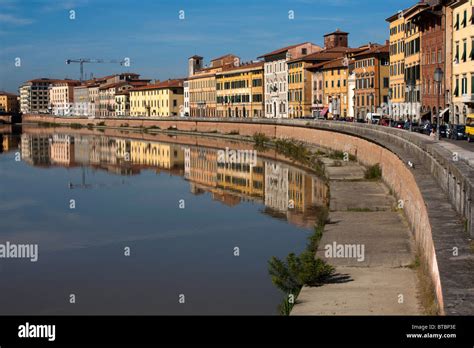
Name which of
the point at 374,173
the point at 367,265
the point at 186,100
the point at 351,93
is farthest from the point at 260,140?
the point at 186,100

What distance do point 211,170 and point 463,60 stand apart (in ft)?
56.9

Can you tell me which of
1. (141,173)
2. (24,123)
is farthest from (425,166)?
(24,123)

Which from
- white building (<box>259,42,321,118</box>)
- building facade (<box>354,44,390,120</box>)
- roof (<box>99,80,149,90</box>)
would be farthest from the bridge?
roof (<box>99,80,149,90</box>)

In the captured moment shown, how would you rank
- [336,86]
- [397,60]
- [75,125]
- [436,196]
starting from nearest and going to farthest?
[436,196], [397,60], [336,86], [75,125]

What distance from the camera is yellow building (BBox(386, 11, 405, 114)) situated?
62.3m

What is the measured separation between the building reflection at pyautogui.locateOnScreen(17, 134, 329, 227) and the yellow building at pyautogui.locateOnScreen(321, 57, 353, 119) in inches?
580

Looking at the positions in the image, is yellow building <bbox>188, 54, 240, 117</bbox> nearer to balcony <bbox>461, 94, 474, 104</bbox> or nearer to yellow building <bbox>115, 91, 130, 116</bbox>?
yellow building <bbox>115, 91, 130, 116</bbox>

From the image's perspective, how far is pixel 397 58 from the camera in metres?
64.6

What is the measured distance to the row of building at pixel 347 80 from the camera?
151 ft

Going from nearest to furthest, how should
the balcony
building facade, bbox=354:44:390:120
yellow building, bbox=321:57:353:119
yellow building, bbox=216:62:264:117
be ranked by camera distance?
the balcony
building facade, bbox=354:44:390:120
yellow building, bbox=321:57:353:119
yellow building, bbox=216:62:264:117

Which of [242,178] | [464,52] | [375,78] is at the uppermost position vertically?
[464,52]

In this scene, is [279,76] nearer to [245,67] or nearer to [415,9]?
[245,67]

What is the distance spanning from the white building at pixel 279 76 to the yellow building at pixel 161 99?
3284 centimetres
